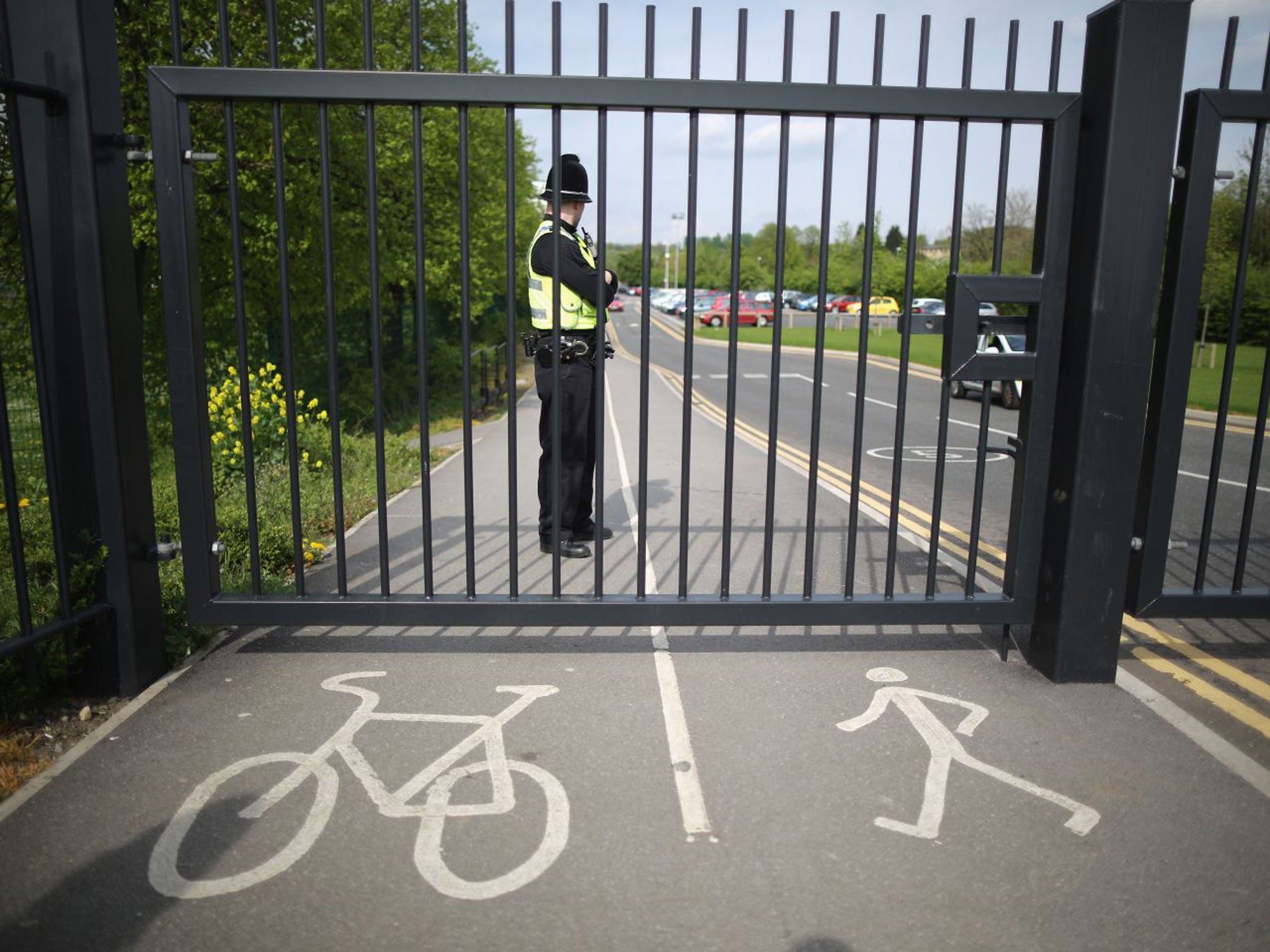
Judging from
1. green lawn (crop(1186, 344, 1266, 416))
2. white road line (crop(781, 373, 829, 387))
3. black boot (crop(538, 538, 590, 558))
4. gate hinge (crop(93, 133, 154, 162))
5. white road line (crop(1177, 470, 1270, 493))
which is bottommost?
white road line (crop(781, 373, 829, 387))

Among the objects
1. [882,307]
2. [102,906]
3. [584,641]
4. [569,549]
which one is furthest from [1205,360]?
[102,906]

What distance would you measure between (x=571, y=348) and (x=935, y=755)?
10.4ft

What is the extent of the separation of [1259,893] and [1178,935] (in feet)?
1.27

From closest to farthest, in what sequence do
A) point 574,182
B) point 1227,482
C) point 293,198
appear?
point 574,182
point 1227,482
point 293,198

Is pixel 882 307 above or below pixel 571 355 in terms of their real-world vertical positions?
below

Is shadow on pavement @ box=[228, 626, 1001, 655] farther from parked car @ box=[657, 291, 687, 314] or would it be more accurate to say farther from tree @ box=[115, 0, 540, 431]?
parked car @ box=[657, 291, 687, 314]

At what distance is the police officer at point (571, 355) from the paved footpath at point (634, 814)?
70.3 inches

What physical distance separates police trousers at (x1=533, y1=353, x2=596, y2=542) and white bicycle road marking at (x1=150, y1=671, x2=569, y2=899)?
2344 millimetres

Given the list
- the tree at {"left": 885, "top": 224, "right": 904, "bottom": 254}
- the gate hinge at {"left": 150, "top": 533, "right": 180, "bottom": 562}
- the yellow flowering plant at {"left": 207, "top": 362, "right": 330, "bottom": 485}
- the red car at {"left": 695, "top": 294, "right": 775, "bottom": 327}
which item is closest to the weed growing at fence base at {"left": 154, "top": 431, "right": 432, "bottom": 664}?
the yellow flowering plant at {"left": 207, "top": 362, "right": 330, "bottom": 485}

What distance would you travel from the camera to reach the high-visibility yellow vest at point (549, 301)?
551 centimetres

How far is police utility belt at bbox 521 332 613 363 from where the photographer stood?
5484mm

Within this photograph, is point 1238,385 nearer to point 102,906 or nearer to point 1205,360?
point 1205,360

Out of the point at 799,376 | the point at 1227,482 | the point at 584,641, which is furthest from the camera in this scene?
the point at 799,376

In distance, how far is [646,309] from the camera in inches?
171
